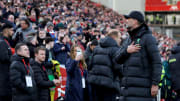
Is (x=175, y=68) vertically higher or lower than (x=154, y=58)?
lower

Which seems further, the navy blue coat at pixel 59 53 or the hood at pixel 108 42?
the navy blue coat at pixel 59 53

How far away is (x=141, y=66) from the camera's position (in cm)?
492

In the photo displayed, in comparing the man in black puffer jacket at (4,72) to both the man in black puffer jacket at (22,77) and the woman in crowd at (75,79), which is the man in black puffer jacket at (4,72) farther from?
the woman in crowd at (75,79)

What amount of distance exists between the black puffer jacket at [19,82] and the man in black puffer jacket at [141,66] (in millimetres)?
1735

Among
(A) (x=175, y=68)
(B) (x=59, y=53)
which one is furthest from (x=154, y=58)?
(B) (x=59, y=53)

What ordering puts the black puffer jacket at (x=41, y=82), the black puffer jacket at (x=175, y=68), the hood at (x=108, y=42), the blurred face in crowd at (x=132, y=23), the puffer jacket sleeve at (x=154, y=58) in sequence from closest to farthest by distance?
the puffer jacket sleeve at (x=154, y=58) < the blurred face in crowd at (x=132, y=23) < the black puffer jacket at (x=41, y=82) < the hood at (x=108, y=42) < the black puffer jacket at (x=175, y=68)

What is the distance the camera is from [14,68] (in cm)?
593

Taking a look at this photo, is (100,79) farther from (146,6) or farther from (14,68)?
(146,6)

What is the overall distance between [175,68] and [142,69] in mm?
2901

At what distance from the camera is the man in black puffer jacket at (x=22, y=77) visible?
5.88 m

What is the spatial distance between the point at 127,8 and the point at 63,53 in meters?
37.6

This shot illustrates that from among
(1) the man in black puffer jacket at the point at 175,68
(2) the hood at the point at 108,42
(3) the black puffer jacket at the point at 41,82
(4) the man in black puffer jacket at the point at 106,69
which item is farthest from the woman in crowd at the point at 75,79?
(1) the man in black puffer jacket at the point at 175,68

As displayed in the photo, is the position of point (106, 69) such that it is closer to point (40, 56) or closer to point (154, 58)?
point (40, 56)

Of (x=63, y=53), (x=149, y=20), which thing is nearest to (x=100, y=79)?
(x=63, y=53)
